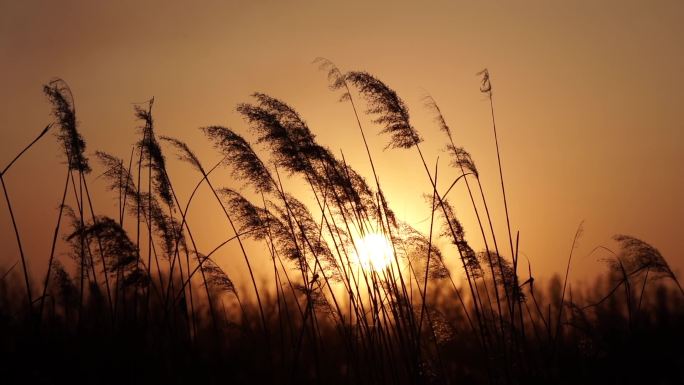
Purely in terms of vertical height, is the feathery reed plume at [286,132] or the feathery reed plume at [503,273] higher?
the feathery reed plume at [286,132]

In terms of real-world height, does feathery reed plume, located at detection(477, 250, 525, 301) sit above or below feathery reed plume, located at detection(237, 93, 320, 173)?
below

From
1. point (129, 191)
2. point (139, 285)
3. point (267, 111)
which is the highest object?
point (267, 111)

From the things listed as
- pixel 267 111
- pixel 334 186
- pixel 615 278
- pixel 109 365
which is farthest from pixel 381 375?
pixel 615 278

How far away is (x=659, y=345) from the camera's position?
5949 mm

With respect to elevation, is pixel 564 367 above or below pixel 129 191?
below

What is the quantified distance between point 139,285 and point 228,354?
1.18 m

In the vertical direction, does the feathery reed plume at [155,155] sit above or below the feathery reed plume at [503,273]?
above

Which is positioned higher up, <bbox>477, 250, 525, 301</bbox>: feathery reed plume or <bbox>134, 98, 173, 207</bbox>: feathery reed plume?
<bbox>134, 98, 173, 207</bbox>: feathery reed plume

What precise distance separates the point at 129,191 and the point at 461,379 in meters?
2.92

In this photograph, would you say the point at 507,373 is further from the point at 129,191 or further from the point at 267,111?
the point at 129,191

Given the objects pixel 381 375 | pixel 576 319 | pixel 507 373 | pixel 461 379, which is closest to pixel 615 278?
pixel 576 319

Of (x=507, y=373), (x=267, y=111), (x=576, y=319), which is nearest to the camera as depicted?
(x=507, y=373)

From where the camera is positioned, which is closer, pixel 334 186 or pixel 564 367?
pixel 334 186

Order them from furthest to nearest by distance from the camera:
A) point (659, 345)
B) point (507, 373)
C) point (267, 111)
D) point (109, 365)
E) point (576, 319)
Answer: point (659, 345) → point (576, 319) → point (267, 111) → point (507, 373) → point (109, 365)
